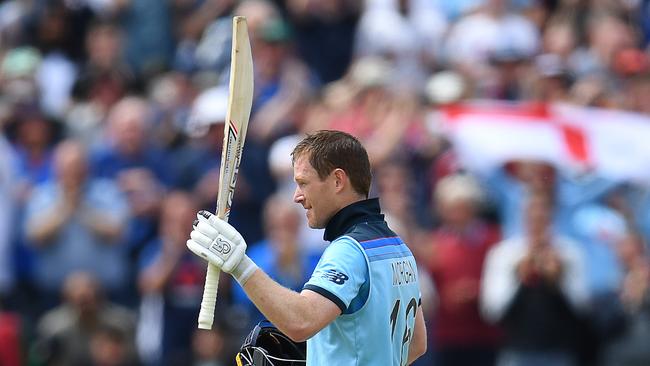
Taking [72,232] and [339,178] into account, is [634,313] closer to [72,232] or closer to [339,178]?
[72,232]

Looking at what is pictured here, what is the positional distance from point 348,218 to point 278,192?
268 inches

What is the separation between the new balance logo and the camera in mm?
6496

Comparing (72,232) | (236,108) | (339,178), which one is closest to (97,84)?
(72,232)

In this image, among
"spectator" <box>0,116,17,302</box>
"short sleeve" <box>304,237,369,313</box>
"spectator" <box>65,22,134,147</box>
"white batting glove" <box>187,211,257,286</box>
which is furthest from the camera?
"spectator" <box>65,22,134,147</box>

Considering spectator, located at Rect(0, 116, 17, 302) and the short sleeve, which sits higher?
the short sleeve

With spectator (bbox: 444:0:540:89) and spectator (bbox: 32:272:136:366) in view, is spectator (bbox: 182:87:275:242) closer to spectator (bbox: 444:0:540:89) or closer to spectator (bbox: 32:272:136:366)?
spectator (bbox: 32:272:136:366)

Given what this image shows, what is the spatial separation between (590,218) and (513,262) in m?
1.42

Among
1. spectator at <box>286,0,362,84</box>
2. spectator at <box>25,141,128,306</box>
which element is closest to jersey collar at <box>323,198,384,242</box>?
spectator at <box>25,141,128,306</box>

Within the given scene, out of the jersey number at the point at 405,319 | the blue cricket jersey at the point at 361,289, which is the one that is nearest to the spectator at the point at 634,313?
the jersey number at the point at 405,319

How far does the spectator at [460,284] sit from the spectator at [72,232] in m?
2.90

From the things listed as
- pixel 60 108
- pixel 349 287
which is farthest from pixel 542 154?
pixel 349 287

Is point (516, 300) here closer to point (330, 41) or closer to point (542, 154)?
point (542, 154)

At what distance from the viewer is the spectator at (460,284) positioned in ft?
43.1

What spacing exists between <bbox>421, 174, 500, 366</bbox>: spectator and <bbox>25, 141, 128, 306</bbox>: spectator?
2.90 metres
